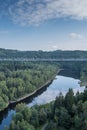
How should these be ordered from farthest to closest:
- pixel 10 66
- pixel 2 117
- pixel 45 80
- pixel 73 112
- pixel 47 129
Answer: pixel 10 66
pixel 45 80
pixel 2 117
pixel 73 112
pixel 47 129

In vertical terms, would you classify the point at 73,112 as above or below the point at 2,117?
above

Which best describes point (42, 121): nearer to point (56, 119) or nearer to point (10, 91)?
point (56, 119)

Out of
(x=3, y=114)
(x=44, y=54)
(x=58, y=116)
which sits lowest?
(x=3, y=114)

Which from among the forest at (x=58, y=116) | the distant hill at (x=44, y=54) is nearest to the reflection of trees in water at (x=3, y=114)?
the forest at (x=58, y=116)

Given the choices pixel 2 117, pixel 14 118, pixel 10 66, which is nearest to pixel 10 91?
pixel 2 117

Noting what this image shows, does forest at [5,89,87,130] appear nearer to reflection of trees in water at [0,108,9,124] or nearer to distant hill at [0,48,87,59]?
reflection of trees in water at [0,108,9,124]

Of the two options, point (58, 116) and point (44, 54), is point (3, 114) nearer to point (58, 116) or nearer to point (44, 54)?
point (58, 116)

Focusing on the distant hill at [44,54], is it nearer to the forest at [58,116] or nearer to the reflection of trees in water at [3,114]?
the reflection of trees in water at [3,114]

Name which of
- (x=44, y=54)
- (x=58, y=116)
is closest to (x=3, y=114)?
(x=58, y=116)
